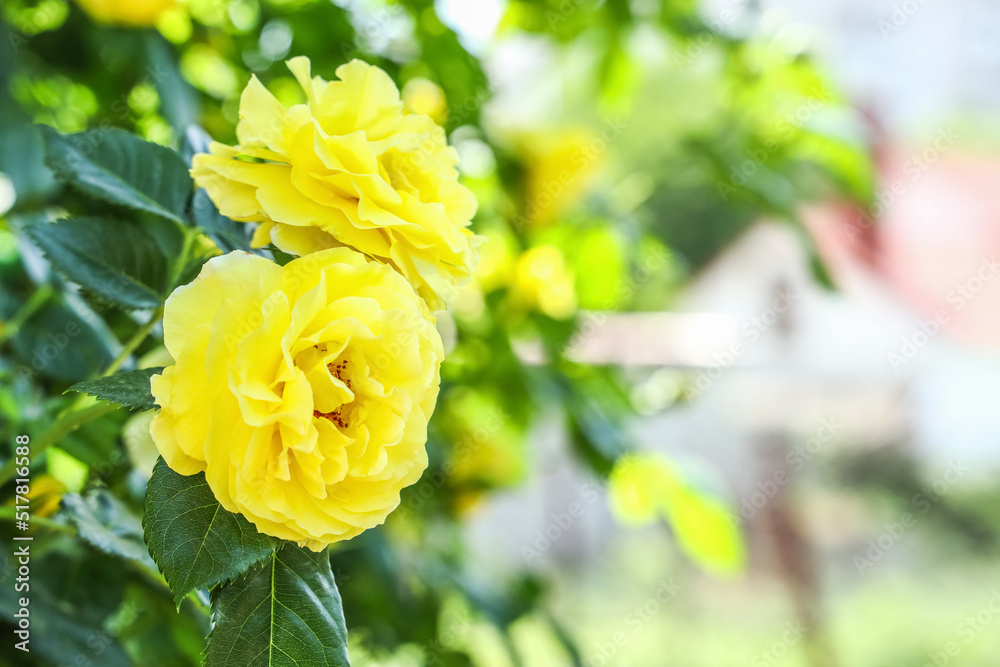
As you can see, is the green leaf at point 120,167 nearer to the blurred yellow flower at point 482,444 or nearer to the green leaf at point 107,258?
the green leaf at point 107,258

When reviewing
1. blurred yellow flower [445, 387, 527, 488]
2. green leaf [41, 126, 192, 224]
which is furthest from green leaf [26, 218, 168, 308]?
blurred yellow flower [445, 387, 527, 488]

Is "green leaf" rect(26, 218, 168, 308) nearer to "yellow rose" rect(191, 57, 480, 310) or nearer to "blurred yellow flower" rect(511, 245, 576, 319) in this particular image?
"yellow rose" rect(191, 57, 480, 310)

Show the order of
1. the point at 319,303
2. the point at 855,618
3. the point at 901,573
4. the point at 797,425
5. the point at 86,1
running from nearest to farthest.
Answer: the point at 319,303 → the point at 86,1 → the point at 855,618 → the point at 901,573 → the point at 797,425

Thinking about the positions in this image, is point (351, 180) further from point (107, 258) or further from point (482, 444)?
point (482, 444)

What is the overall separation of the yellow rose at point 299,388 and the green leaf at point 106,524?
0.29 ft

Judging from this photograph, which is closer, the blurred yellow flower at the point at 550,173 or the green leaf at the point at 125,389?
the green leaf at the point at 125,389

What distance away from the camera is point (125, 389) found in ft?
0.61

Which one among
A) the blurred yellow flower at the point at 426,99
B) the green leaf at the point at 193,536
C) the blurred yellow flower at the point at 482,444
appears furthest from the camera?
the blurred yellow flower at the point at 482,444

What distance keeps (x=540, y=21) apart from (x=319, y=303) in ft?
1.64

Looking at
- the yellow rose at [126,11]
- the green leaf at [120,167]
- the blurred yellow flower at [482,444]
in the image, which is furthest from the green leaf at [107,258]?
the blurred yellow flower at [482,444]

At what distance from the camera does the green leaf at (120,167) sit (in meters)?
0.26

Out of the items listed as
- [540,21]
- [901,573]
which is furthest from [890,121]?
[540,21]

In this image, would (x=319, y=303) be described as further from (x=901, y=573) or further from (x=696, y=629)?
(x=901, y=573)

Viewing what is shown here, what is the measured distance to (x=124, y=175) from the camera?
0.26m
